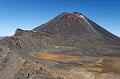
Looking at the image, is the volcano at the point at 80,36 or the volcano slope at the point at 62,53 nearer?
the volcano slope at the point at 62,53

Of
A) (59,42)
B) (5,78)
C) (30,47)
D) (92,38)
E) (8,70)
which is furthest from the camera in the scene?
(92,38)

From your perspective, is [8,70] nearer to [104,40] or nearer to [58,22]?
[104,40]

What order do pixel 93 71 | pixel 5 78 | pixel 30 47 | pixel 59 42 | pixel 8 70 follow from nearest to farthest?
pixel 5 78 → pixel 8 70 → pixel 93 71 → pixel 30 47 → pixel 59 42

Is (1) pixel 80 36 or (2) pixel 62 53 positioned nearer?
(2) pixel 62 53

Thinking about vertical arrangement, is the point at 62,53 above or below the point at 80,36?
below

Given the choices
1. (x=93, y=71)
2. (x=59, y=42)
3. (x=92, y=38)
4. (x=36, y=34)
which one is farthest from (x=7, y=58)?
(x=92, y=38)

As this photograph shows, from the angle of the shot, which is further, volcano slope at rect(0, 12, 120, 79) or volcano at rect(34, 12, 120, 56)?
volcano at rect(34, 12, 120, 56)

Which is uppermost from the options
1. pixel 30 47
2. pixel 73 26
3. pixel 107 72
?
pixel 73 26

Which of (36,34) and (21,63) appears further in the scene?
(36,34)
